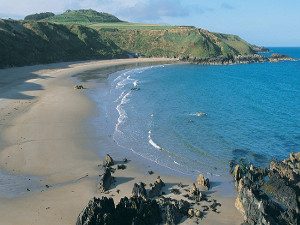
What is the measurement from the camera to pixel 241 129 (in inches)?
2157

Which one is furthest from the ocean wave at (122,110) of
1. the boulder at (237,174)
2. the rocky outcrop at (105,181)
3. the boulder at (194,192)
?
the boulder at (194,192)

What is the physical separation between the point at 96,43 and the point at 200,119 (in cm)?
10077

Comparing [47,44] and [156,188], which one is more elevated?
[47,44]

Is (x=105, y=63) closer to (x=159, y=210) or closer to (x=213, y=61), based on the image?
(x=213, y=61)

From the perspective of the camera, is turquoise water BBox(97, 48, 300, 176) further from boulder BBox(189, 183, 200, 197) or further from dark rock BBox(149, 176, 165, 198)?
boulder BBox(189, 183, 200, 197)

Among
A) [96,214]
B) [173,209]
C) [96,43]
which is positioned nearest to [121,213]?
[96,214]

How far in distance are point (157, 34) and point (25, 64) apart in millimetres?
79622

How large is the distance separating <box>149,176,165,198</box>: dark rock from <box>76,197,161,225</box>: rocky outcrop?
11.1 ft

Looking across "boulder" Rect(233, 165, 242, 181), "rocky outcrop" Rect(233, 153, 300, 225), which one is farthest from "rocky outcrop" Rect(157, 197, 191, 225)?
"boulder" Rect(233, 165, 242, 181)

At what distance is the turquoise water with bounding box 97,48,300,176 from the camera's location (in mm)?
43844

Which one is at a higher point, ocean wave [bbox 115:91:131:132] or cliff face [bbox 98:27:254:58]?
cliff face [bbox 98:27:254:58]

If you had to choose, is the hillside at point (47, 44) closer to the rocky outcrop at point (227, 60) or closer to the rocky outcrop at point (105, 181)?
the rocky outcrop at point (227, 60)

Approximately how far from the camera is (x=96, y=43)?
503 feet

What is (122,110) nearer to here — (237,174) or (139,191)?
(237,174)
